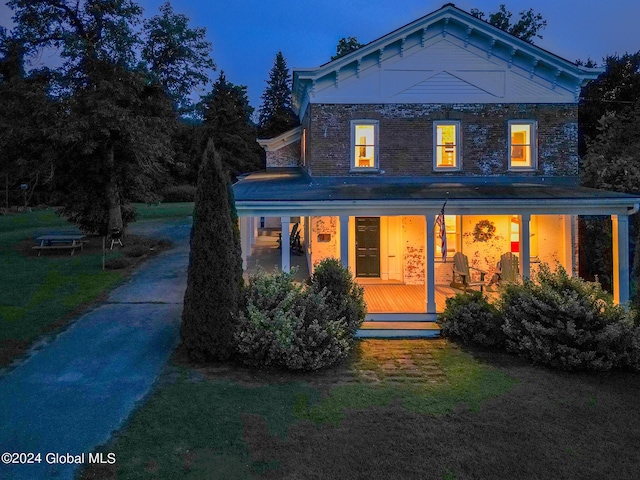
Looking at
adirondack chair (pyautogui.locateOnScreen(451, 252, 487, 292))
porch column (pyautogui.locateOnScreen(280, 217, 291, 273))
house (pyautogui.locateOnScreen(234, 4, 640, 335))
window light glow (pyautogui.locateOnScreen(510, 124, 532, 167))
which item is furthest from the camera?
window light glow (pyautogui.locateOnScreen(510, 124, 532, 167))

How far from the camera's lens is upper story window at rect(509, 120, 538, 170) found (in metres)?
15.5

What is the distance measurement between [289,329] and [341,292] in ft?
6.80

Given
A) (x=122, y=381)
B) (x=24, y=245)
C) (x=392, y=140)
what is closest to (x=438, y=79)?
(x=392, y=140)

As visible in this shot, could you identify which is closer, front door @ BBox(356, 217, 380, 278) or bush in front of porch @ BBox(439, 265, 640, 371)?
bush in front of porch @ BBox(439, 265, 640, 371)

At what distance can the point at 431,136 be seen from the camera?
15352 millimetres

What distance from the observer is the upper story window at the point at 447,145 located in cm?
1540

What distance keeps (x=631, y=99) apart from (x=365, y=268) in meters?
25.4

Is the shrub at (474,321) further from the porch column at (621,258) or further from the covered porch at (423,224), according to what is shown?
the porch column at (621,258)

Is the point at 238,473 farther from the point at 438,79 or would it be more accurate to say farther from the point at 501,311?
the point at 438,79

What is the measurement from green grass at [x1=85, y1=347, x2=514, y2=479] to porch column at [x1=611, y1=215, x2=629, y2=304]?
5.23 meters

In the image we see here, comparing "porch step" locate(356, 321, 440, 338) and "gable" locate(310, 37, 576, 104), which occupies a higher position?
"gable" locate(310, 37, 576, 104)

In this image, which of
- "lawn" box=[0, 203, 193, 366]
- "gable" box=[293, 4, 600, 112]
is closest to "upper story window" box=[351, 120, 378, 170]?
"gable" box=[293, 4, 600, 112]

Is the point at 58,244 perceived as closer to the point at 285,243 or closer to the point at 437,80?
the point at 285,243

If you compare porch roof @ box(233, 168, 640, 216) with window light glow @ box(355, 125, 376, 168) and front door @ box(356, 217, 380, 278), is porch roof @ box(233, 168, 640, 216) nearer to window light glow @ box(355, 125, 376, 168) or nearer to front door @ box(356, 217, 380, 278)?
window light glow @ box(355, 125, 376, 168)
